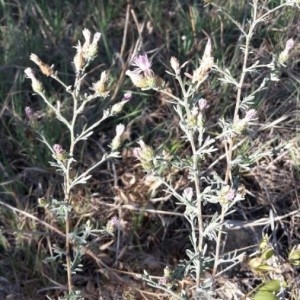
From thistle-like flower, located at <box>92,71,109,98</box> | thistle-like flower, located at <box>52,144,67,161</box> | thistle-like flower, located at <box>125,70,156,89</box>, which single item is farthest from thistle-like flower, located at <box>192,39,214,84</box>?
thistle-like flower, located at <box>52,144,67,161</box>

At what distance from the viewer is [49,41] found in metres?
2.64

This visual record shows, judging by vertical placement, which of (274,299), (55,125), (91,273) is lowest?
(91,273)

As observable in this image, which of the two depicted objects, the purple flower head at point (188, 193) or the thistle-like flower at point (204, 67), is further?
the purple flower head at point (188, 193)

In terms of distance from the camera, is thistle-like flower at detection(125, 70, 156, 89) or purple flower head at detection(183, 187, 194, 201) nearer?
thistle-like flower at detection(125, 70, 156, 89)

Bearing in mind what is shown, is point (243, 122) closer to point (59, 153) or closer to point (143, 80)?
point (143, 80)

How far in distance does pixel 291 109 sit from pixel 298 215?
43cm

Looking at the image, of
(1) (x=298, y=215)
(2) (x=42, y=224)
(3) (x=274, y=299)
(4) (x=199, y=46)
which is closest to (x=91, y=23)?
(4) (x=199, y=46)

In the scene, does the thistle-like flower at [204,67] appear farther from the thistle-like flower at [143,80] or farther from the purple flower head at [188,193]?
the purple flower head at [188,193]

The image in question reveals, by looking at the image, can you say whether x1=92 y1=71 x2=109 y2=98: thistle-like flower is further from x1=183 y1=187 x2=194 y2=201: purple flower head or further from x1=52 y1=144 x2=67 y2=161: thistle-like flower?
x1=183 y1=187 x2=194 y2=201: purple flower head

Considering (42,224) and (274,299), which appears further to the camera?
(42,224)

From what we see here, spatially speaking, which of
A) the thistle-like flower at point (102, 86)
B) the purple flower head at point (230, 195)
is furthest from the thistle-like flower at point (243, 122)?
the thistle-like flower at point (102, 86)

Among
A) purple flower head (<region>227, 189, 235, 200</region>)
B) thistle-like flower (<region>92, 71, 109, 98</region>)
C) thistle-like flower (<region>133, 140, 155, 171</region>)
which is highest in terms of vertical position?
thistle-like flower (<region>92, 71, 109, 98</region>)

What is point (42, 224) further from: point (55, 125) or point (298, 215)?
point (298, 215)

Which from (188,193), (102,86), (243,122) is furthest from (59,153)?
(243,122)
